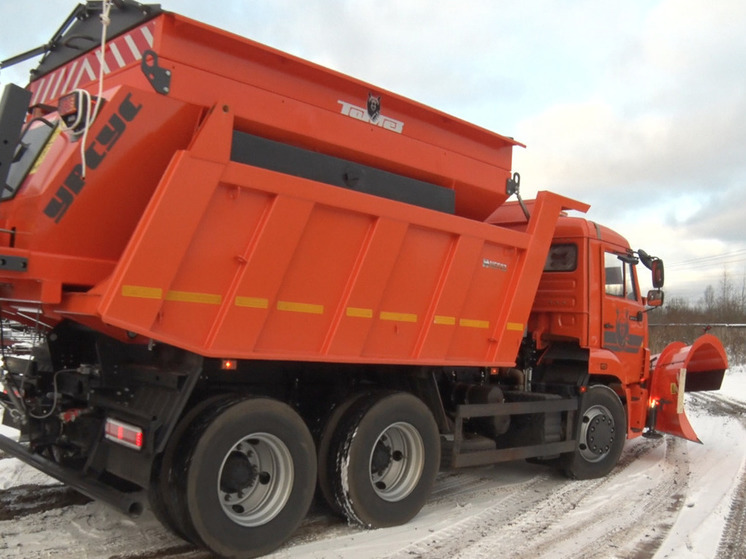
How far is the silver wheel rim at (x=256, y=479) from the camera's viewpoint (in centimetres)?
410

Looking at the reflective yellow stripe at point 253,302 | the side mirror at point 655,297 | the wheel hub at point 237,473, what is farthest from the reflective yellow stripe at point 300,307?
the side mirror at point 655,297

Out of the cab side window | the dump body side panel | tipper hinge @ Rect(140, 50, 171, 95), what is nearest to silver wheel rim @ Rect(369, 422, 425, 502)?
the dump body side panel

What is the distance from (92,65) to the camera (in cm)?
447

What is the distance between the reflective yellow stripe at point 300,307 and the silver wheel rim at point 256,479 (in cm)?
85

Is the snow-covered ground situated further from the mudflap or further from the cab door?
the cab door

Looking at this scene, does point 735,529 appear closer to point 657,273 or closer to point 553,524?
point 553,524

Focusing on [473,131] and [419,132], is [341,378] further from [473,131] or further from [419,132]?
[473,131]

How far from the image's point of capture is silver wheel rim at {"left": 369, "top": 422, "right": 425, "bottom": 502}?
4.97m

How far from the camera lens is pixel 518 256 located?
231 inches

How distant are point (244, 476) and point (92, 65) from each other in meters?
3.09

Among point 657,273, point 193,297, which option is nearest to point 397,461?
point 193,297

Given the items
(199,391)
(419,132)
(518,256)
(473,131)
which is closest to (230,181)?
(199,391)

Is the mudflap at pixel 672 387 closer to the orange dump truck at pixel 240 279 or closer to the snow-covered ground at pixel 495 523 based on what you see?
the snow-covered ground at pixel 495 523

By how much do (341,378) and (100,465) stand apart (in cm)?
184
